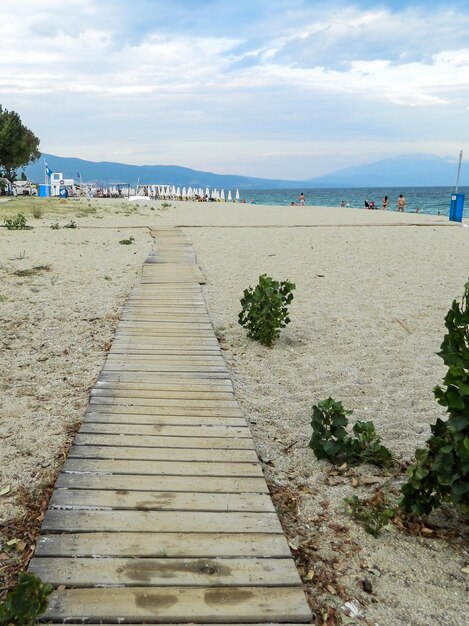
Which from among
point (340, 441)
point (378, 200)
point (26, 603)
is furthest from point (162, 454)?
point (378, 200)

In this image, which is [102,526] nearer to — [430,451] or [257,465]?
[257,465]

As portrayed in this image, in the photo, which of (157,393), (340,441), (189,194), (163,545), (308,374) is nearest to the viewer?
(163,545)

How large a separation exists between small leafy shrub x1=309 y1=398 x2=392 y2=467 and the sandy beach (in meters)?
0.10

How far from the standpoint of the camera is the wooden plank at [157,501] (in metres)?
2.73

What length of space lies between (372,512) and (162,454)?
3.95 feet

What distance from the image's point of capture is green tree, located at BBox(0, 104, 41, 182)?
163ft

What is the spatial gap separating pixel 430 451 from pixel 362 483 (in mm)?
726

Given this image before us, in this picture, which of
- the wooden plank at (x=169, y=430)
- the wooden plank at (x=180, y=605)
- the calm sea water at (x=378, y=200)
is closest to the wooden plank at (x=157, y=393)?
the wooden plank at (x=169, y=430)

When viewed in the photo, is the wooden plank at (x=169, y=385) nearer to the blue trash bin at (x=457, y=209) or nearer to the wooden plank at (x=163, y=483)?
the wooden plank at (x=163, y=483)

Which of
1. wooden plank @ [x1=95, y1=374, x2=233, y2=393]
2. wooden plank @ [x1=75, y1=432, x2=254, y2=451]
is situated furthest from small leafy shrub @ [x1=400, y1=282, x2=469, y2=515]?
wooden plank @ [x1=95, y1=374, x2=233, y2=393]

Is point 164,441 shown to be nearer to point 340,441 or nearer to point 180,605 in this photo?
point 340,441

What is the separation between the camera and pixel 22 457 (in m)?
3.50

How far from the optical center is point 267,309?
598cm

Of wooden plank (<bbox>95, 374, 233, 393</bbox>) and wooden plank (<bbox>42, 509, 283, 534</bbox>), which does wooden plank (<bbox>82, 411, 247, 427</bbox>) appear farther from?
wooden plank (<bbox>42, 509, 283, 534</bbox>)
